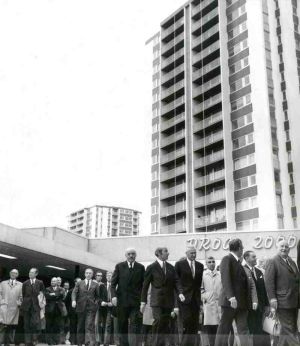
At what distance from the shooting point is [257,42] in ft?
185

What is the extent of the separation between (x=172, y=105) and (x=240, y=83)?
12.2 m

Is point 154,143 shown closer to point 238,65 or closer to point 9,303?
point 238,65

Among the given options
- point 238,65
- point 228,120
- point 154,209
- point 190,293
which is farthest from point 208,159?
point 190,293

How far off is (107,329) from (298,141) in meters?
Result: 41.3

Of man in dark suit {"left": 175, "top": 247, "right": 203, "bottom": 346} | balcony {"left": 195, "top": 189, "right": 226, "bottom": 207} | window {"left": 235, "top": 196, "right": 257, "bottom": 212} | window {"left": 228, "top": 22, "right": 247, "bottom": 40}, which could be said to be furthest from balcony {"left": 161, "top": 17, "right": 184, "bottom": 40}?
man in dark suit {"left": 175, "top": 247, "right": 203, "bottom": 346}

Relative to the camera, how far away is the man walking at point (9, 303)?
11852mm

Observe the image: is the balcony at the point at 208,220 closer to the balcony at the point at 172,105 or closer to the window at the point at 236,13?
the balcony at the point at 172,105

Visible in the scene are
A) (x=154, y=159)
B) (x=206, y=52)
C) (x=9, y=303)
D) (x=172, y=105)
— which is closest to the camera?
(x=9, y=303)

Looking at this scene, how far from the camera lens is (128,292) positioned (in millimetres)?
9375

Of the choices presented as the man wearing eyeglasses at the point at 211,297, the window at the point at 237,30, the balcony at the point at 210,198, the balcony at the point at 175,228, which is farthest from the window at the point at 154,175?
the man wearing eyeglasses at the point at 211,297

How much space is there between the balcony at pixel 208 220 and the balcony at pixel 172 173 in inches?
278

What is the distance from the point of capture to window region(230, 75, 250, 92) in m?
56.3

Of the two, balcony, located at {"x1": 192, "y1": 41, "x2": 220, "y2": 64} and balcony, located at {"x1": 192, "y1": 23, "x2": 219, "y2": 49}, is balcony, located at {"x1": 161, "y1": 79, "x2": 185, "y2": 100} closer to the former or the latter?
balcony, located at {"x1": 192, "y1": 41, "x2": 220, "y2": 64}

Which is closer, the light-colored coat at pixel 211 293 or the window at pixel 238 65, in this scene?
the light-colored coat at pixel 211 293
